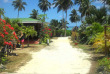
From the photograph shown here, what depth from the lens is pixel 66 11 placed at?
46.3m

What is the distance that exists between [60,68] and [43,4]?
175ft

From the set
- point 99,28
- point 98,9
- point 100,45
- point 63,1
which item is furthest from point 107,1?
point 63,1

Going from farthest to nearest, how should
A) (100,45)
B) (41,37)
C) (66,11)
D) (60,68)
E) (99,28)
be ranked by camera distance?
(66,11) → (41,37) → (99,28) → (100,45) → (60,68)

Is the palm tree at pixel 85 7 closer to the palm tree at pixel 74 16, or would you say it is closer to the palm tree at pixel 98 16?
the palm tree at pixel 74 16

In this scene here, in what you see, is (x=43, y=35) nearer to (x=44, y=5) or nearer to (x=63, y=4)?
(x=63, y=4)

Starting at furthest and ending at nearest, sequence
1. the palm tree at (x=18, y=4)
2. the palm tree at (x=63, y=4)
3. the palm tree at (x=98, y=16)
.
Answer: the palm tree at (x=18, y=4)
the palm tree at (x=63, y=4)
the palm tree at (x=98, y=16)

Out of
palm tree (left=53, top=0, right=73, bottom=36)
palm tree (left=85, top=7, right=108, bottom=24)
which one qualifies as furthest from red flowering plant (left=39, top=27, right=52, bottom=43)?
palm tree (left=53, top=0, right=73, bottom=36)

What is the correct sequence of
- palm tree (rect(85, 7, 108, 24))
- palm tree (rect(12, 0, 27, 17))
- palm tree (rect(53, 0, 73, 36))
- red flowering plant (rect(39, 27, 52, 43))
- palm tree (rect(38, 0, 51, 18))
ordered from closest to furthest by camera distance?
palm tree (rect(85, 7, 108, 24))
red flowering plant (rect(39, 27, 52, 43))
palm tree (rect(53, 0, 73, 36))
palm tree (rect(38, 0, 51, 18))
palm tree (rect(12, 0, 27, 17))

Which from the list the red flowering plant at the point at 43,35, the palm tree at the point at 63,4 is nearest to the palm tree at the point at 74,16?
the palm tree at the point at 63,4

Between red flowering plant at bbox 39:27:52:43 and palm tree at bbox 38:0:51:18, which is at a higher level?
palm tree at bbox 38:0:51:18

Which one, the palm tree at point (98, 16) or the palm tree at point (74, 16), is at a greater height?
the palm tree at point (74, 16)

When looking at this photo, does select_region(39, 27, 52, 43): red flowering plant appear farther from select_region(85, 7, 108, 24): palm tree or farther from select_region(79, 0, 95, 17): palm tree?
select_region(79, 0, 95, 17): palm tree

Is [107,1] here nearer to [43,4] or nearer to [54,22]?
[54,22]

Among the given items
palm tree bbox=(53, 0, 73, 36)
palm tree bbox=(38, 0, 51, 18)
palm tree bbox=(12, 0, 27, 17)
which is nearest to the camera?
palm tree bbox=(53, 0, 73, 36)
